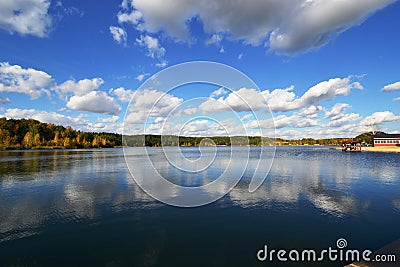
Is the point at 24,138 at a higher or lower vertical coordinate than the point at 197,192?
higher

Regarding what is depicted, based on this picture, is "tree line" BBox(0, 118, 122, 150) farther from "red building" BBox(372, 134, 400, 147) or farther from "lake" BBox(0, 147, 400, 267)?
"red building" BBox(372, 134, 400, 147)

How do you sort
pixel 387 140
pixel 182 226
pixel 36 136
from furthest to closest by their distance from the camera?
pixel 36 136 < pixel 387 140 < pixel 182 226

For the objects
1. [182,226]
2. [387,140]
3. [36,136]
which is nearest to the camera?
[182,226]

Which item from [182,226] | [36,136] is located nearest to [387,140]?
[182,226]

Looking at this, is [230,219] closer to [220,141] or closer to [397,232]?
[397,232]

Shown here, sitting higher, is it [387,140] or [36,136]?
[36,136]

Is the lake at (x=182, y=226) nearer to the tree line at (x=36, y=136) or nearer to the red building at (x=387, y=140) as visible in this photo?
the red building at (x=387, y=140)

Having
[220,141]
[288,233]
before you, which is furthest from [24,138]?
[288,233]

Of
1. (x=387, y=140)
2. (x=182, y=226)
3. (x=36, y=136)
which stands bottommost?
(x=182, y=226)

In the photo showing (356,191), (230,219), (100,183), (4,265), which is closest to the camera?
(4,265)

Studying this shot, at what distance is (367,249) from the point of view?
8.07m

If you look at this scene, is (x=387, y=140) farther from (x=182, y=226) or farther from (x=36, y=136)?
(x=36, y=136)

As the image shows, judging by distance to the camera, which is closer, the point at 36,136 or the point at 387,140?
the point at 387,140

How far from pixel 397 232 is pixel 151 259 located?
966cm
